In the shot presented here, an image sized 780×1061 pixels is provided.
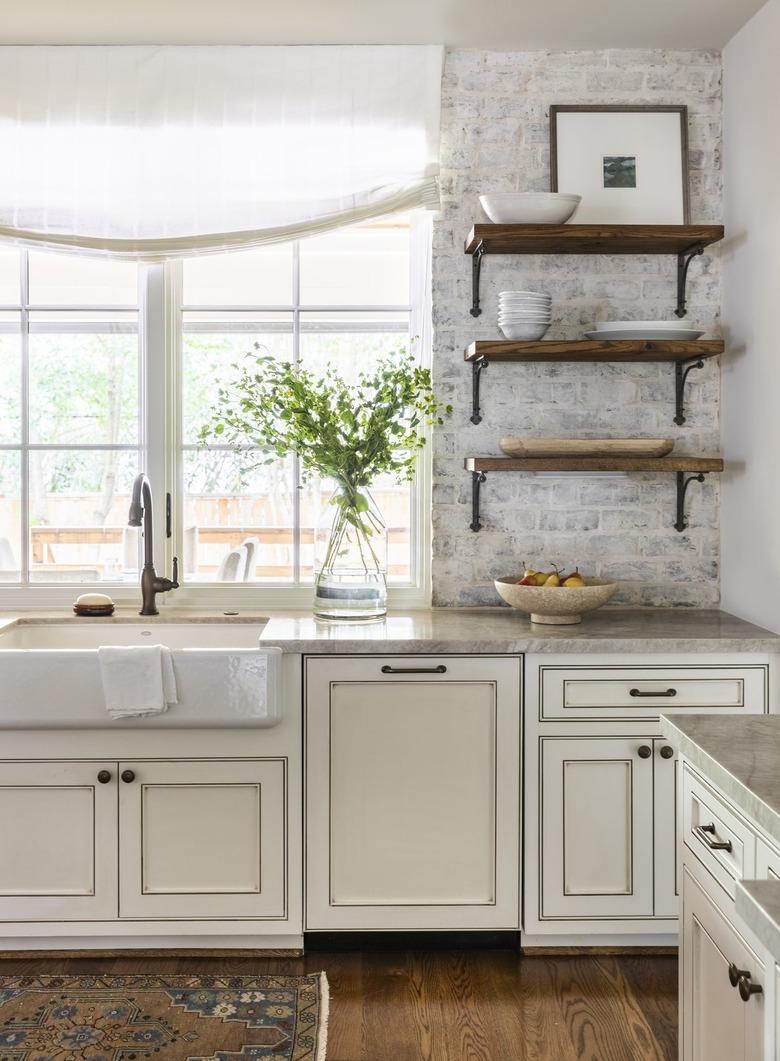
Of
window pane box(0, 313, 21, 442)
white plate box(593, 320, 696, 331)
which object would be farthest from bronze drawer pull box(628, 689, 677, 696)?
window pane box(0, 313, 21, 442)

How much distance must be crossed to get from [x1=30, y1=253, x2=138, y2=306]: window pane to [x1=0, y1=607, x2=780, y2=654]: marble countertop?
3.29 feet

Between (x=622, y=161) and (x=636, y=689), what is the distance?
5.34ft

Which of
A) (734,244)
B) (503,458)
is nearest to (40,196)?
(503,458)

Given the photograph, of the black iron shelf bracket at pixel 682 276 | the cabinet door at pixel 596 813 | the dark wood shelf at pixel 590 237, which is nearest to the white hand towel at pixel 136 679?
the cabinet door at pixel 596 813

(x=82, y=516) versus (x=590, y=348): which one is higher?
(x=590, y=348)

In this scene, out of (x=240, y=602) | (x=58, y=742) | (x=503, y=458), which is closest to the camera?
(x=58, y=742)

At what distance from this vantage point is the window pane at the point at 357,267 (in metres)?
3.28

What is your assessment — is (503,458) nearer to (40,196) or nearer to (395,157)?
(395,157)

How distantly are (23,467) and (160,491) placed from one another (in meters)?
0.45

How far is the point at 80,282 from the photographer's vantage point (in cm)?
328

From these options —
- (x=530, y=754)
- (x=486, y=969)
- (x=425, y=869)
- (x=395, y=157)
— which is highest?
(x=395, y=157)

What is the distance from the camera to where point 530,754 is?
2.68 metres

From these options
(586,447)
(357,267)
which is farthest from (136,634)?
(586,447)

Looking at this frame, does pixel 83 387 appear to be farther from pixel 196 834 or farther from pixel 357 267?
pixel 196 834
